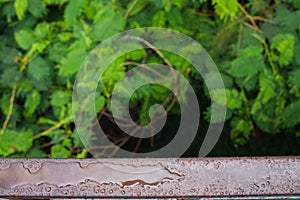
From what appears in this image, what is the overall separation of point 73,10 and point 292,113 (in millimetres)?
1061

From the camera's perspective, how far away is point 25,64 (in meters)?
1.99

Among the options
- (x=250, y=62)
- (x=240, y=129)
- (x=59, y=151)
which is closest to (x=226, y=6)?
(x=250, y=62)

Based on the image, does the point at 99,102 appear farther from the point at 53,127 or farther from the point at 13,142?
the point at 13,142

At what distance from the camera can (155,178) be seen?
2.96 ft

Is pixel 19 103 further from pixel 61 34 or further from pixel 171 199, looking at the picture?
pixel 171 199

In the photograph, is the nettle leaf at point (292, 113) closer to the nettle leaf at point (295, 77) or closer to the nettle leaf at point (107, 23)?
the nettle leaf at point (295, 77)

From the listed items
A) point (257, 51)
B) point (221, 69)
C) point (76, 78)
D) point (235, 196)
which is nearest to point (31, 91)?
point (76, 78)

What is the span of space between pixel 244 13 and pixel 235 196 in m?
1.31

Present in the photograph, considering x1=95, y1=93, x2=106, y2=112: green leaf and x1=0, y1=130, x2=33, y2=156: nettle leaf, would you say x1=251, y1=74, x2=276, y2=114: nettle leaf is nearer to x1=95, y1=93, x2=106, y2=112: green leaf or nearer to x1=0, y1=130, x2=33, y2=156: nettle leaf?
x1=95, y1=93, x2=106, y2=112: green leaf

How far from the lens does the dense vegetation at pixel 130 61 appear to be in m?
1.87

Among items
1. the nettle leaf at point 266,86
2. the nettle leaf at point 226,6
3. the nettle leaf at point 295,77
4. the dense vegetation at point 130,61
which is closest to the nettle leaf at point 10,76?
the dense vegetation at point 130,61

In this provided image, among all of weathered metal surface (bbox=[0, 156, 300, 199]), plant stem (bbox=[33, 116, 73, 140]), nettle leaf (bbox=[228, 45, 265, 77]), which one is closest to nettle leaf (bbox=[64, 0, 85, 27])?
plant stem (bbox=[33, 116, 73, 140])

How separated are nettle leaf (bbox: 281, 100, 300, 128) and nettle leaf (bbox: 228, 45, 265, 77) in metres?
0.23

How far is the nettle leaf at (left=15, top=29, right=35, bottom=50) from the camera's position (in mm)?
1972
